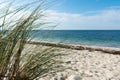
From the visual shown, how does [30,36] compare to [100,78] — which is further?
[100,78]

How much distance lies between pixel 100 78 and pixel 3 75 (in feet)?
13.0

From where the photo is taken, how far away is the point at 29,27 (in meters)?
2.15

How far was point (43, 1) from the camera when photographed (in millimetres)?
2246

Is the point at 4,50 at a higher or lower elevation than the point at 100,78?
higher

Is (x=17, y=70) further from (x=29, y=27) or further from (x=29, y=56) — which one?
(x=29, y=27)

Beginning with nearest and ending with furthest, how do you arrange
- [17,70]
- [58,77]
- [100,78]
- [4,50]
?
[4,50] → [17,70] → [58,77] → [100,78]

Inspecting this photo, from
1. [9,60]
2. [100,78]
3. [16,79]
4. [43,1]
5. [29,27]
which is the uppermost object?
[43,1]

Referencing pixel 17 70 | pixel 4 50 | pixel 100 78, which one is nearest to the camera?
pixel 4 50

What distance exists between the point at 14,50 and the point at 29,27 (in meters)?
0.21

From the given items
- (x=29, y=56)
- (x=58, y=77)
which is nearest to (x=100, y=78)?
(x=58, y=77)

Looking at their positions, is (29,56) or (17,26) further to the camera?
(29,56)

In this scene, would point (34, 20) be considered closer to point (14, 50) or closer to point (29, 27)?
point (29, 27)

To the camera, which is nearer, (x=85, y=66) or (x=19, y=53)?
(x=19, y=53)

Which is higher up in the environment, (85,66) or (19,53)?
(19,53)
